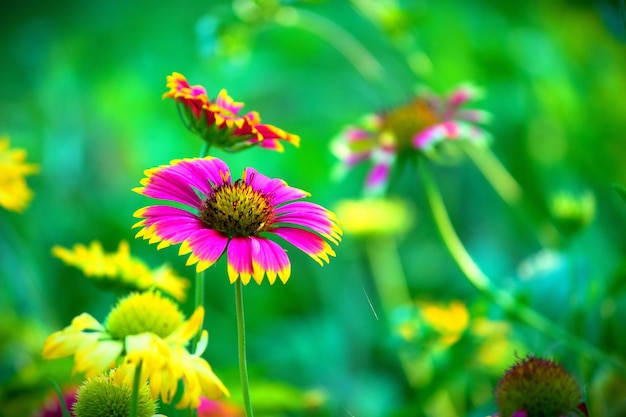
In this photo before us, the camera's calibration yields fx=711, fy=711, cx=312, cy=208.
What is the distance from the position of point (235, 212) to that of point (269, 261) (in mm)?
52

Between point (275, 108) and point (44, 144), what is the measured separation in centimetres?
51

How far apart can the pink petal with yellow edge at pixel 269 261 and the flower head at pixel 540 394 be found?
145mm

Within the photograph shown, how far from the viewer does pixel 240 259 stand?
1.39 ft

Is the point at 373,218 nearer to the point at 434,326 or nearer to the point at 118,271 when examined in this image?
the point at 434,326

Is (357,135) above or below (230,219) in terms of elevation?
above

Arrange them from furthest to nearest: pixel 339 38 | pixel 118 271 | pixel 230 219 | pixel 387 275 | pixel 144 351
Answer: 1. pixel 339 38
2. pixel 387 275
3. pixel 118 271
4. pixel 230 219
5. pixel 144 351

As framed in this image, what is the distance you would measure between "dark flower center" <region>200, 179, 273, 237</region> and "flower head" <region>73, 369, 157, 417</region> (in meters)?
0.11

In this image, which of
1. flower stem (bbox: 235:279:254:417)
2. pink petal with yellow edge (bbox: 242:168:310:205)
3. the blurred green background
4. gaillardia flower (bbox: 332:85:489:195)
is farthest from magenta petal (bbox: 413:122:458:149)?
flower stem (bbox: 235:279:254:417)

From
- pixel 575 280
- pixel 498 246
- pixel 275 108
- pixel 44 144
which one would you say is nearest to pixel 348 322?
pixel 498 246

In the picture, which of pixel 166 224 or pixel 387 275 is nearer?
pixel 166 224

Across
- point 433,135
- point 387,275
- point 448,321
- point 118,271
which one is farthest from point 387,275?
point 118,271

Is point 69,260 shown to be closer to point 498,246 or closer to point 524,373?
point 524,373

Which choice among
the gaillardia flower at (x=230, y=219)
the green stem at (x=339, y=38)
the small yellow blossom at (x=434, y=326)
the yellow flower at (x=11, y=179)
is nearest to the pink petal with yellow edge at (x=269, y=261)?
the gaillardia flower at (x=230, y=219)

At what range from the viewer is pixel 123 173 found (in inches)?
62.1
